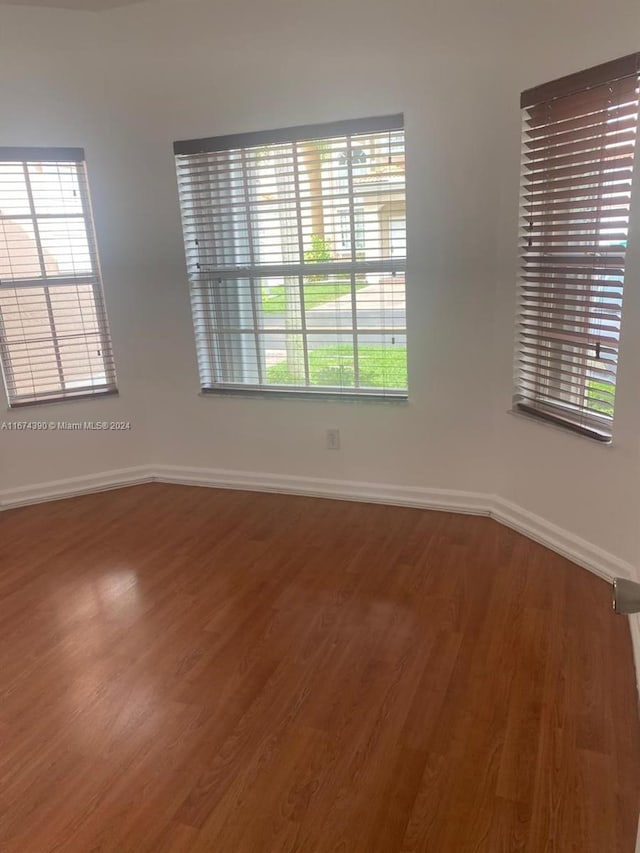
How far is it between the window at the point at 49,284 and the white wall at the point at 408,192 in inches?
4.1

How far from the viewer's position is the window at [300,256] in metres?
3.01

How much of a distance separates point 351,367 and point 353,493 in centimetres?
74

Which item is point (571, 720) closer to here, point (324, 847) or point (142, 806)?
point (324, 847)

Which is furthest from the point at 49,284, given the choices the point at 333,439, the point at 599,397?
the point at 599,397

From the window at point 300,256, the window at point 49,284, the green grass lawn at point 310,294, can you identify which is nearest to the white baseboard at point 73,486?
the window at point 49,284

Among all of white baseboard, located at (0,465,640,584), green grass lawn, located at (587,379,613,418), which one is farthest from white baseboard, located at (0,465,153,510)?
green grass lawn, located at (587,379,613,418)

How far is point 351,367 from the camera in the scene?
3348 mm

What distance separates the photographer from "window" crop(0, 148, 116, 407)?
3301 mm

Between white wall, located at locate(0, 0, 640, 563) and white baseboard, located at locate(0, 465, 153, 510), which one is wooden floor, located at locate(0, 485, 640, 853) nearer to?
white wall, located at locate(0, 0, 640, 563)

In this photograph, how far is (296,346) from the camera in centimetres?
342

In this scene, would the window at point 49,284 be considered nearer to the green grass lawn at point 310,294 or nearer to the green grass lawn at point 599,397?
the green grass lawn at point 310,294

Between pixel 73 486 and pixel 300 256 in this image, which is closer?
pixel 300 256

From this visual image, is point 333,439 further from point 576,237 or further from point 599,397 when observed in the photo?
point 576,237

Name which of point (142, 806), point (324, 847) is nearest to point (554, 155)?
point (324, 847)
